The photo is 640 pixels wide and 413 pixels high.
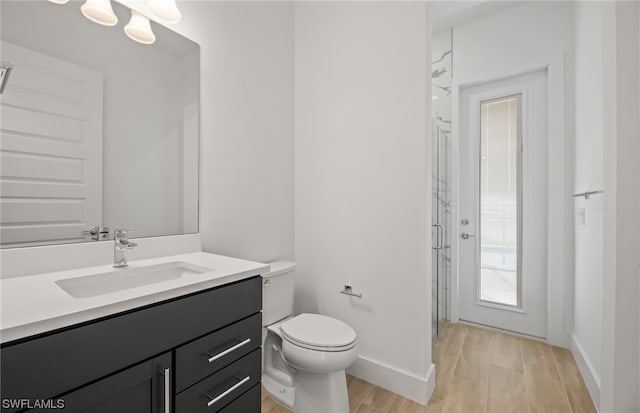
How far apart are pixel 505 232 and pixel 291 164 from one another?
197cm

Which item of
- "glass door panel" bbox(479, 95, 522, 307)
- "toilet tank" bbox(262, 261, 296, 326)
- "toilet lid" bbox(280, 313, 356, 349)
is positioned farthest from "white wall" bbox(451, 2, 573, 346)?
"toilet tank" bbox(262, 261, 296, 326)

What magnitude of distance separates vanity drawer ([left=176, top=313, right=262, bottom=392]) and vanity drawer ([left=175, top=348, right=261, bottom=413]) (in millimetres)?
25

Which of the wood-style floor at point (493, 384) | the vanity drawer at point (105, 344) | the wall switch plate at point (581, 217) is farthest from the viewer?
the wall switch plate at point (581, 217)

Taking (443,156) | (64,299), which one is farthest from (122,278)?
(443,156)

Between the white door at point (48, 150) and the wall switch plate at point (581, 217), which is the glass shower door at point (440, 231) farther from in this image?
the white door at point (48, 150)

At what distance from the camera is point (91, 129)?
1239 millimetres

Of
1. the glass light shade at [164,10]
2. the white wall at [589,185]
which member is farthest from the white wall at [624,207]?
the glass light shade at [164,10]

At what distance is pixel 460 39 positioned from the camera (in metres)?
2.78

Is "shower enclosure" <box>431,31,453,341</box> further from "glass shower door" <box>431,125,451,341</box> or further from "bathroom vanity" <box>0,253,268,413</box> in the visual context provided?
"bathroom vanity" <box>0,253,268,413</box>

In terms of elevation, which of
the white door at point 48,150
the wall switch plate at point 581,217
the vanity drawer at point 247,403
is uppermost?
the white door at point 48,150

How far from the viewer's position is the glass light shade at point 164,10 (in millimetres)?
1344

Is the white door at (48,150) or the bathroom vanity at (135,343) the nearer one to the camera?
the bathroom vanity at (135,343)

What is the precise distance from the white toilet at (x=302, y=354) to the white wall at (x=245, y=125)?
0.28m

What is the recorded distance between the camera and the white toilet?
1.48 metres
